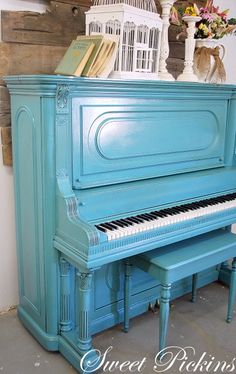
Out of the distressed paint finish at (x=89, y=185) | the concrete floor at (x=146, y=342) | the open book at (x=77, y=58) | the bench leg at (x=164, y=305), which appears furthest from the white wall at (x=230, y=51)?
the bench leg at (x=164, y=305)

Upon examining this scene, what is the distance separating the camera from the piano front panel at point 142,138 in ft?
6.25

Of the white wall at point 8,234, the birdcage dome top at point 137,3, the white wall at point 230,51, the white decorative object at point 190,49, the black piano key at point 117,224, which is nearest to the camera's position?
the black piano key at point 117,224

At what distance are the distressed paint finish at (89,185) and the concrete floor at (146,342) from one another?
7 cm

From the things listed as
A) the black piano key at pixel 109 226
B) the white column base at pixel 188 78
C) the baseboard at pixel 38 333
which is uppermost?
the white column base at pixel 188 78

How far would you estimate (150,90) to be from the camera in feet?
6.69

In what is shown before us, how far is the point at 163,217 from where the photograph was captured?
6.55 feet

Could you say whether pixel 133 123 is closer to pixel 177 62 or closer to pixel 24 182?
pixel 24 182

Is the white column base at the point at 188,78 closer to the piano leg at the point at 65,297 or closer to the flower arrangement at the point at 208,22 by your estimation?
the flower arrangement at the point at 208,22

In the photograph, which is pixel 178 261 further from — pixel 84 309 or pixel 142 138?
pixel 142 138

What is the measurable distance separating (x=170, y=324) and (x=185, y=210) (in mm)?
729

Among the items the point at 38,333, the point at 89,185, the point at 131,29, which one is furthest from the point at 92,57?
the point at 38,333

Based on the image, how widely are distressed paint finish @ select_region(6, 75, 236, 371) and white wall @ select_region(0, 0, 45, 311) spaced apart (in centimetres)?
11

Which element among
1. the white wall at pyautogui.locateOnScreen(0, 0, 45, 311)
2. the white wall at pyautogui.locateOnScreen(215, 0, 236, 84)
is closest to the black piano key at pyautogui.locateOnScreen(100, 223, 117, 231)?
the white wall at pyautogui.locateOnScreen(0, 0, 45, 311)

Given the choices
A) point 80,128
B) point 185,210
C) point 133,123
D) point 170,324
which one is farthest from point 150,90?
point 170,324
